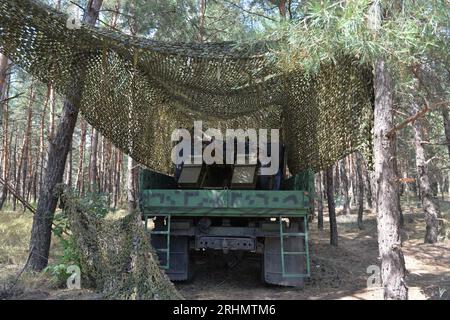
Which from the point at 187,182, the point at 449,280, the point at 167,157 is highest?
the point at 167,157

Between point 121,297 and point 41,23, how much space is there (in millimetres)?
3434

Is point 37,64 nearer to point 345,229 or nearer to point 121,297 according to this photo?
point 121,297

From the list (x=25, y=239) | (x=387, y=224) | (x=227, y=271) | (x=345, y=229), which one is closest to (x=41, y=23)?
(x=387, y=224)

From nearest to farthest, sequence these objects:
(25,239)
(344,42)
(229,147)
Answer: (344,42), (229,147), (25,239)

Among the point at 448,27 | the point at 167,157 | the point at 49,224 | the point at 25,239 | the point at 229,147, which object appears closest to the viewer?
the point at 448,27

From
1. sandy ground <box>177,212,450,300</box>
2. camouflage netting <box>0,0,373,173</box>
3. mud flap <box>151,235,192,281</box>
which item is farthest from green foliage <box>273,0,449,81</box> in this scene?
mud flap <box>151,235,192,281</box>

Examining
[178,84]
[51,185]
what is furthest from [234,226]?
[51,185]

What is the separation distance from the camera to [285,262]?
22.3ft

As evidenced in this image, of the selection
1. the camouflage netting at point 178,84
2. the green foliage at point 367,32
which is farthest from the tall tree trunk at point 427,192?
the green foliage at point 367,32

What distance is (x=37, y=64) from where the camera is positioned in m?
5.96

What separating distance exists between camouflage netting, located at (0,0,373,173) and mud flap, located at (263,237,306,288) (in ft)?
5.69

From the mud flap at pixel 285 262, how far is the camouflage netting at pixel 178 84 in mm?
1734

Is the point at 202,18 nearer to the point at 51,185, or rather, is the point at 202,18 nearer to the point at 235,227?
the point at 51,185

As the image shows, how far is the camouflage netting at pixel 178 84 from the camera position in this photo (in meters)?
5.52
